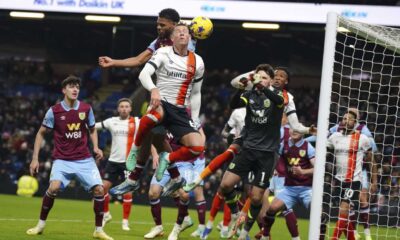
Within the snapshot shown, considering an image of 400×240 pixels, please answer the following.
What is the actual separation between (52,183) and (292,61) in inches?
906

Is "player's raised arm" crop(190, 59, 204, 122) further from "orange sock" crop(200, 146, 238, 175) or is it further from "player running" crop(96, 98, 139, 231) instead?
"player running" crop(96, 98, 139, 231)

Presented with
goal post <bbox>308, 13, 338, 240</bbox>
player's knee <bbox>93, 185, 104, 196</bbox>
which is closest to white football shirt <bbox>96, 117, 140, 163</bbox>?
player's knee <bbox>93, 185, 104, 196</bbox>

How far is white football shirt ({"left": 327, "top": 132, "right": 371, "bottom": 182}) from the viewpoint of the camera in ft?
41.0

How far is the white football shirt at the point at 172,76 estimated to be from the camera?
9.91 meters

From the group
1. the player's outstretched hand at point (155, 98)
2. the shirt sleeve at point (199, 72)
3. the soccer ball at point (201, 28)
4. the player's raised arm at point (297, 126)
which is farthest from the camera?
the player's raised arm at point (297, 126)

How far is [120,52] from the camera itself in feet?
111

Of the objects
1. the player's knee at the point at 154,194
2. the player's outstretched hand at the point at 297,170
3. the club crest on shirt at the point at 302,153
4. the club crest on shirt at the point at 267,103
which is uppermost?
the club crest on shirt at the point at 267,103

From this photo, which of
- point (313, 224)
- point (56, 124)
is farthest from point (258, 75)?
point (56, 124)

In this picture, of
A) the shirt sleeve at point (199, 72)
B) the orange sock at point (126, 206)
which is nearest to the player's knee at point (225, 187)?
the shirt sleeve at point (199, 72)

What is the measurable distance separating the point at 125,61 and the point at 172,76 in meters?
0.60

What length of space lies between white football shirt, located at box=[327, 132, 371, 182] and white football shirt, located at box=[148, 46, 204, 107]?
3.39 metres

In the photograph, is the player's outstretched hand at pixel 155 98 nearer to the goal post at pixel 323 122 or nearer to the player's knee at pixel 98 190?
the goal post at pixel 323 122

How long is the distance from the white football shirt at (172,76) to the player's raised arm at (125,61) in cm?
25

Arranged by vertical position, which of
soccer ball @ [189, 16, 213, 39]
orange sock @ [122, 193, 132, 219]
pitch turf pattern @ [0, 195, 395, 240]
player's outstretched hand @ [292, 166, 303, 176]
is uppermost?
soccer ball @ [189, 16, 213, 39]
